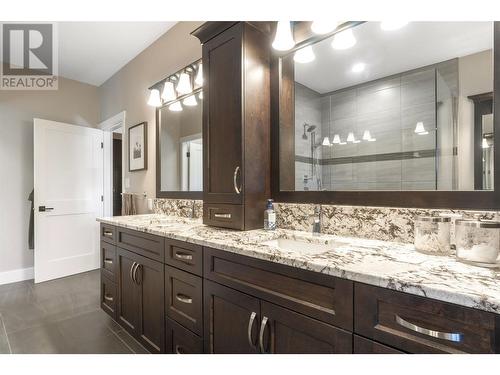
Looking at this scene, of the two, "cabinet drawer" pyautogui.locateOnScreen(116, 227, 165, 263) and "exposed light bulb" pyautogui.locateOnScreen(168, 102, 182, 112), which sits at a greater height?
"exposed light bulb" pyautogui.locateOnScreen(168, 102, 182, 112)

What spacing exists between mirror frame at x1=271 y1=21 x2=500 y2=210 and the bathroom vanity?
22cm

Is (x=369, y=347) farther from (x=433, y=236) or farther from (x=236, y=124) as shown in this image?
(x=236, y=124)

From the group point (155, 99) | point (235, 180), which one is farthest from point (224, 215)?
point (155, 99)

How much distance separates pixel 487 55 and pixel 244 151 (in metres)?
1.15

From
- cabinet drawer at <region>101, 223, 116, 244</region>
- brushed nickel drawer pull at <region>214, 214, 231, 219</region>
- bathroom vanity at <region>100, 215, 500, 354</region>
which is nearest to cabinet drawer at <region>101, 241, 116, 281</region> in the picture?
cabinet drawer at <region>101, 223, 116, 244</region>

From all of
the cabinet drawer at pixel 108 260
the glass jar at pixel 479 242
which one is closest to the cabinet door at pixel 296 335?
the glass jar at pixel 479 242

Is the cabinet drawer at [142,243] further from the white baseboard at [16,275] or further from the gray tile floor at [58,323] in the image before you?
the white baseboard at [16,275]

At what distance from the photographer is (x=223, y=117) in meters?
1.64

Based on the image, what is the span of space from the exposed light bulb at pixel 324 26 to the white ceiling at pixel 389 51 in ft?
0.20

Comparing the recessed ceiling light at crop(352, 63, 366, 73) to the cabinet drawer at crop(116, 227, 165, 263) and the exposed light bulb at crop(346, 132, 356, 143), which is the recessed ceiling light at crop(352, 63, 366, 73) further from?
the cabinet drawer at crop(116, 227, 165, 263)

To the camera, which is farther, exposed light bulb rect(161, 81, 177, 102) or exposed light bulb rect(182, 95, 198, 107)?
exposed light bulb rect(161, 81, 177, 102)

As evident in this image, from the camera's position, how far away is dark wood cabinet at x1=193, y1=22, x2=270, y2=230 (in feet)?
5.10

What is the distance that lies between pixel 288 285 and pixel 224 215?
0.77 m
